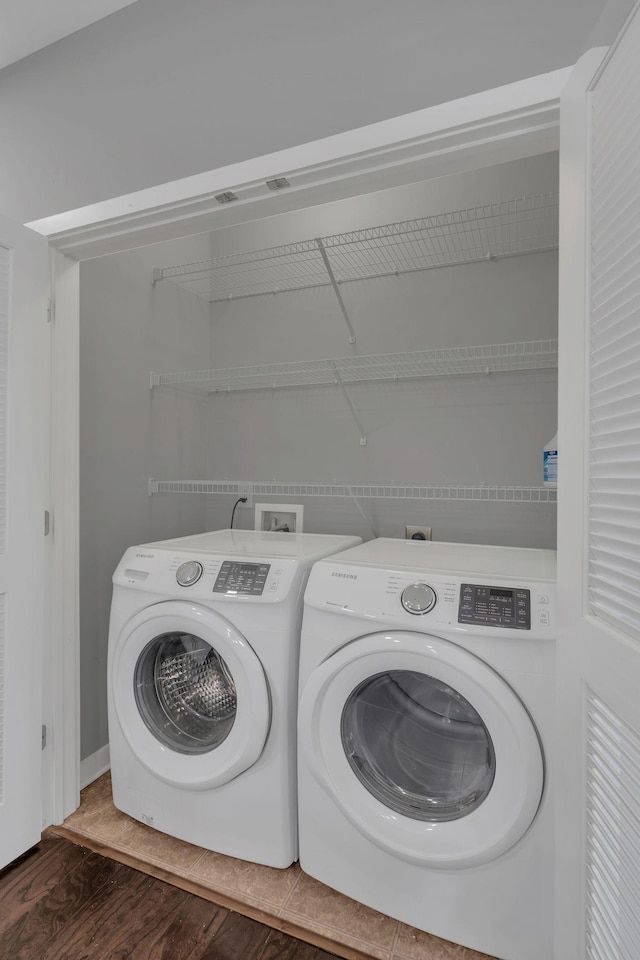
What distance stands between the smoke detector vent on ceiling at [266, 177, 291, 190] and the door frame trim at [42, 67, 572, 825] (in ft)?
0.05

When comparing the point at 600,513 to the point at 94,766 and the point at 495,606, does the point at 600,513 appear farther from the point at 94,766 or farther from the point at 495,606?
the point at 94,766

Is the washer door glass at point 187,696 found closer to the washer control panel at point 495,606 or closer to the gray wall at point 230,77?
the washer control panel at point 495,606

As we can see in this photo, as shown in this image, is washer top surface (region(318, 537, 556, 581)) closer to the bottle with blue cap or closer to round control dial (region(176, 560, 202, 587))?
the bottle with blue cap

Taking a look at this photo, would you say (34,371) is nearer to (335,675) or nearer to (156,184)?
(156,184)

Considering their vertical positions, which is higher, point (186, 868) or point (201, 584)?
point (201, 584)

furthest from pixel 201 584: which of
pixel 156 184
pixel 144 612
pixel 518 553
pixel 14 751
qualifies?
pixel 156 184

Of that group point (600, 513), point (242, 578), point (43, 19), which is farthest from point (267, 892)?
point (43, 19)

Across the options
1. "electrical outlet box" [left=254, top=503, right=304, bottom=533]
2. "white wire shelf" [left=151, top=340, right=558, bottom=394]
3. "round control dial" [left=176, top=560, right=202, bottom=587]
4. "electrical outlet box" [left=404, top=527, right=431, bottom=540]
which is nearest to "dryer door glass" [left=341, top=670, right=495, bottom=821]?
"round control dial" [left=176, top=560, right=202, bottom=587]

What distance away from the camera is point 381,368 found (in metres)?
2.24

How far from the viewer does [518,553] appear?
1.66 m

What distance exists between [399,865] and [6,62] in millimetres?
2774

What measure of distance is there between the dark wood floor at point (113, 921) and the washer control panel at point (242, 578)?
842mm

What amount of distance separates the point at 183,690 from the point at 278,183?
1557 mm

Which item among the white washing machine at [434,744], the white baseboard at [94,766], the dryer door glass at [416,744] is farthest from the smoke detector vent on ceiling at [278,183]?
the white baseboard at [94,766]
